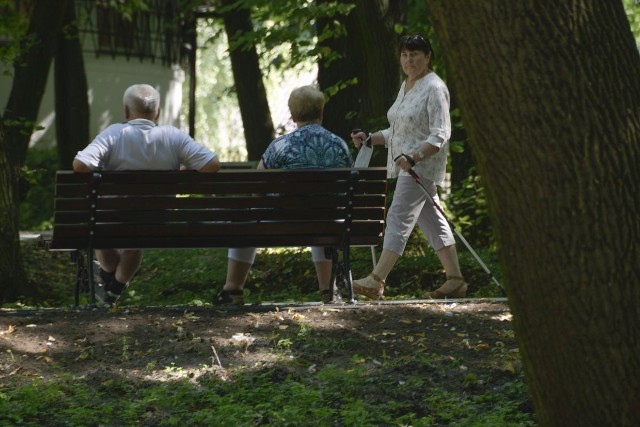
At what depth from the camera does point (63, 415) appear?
5.98 metres

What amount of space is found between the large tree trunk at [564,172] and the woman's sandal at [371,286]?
4261mm

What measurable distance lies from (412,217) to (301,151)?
88 cm

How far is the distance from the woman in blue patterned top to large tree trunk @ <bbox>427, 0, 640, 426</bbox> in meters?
4.00

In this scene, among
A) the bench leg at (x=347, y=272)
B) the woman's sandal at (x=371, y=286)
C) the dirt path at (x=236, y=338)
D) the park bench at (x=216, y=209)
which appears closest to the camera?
the dirt path at (x=236, y=338)

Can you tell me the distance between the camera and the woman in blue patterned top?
8648 mm

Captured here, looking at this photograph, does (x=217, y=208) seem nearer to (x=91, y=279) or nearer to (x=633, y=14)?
(x=91, y=279)

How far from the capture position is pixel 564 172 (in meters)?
4.55

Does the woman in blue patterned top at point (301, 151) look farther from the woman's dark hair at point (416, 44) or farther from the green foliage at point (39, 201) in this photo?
the green foliage at point (39, 201)

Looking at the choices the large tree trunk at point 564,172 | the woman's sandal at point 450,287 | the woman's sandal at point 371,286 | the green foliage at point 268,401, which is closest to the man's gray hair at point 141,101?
the woman's sandal at point 371,286

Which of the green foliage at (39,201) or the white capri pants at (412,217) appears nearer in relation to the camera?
the white capri pants at (412,217)

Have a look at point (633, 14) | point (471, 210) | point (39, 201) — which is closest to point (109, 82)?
point (39, 201)

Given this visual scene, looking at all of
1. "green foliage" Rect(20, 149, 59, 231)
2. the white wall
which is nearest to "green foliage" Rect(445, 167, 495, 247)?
"green foliage" Rect(20, 149, 59, 231)

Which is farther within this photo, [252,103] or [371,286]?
[252,103]

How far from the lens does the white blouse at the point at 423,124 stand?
859 centimetres
